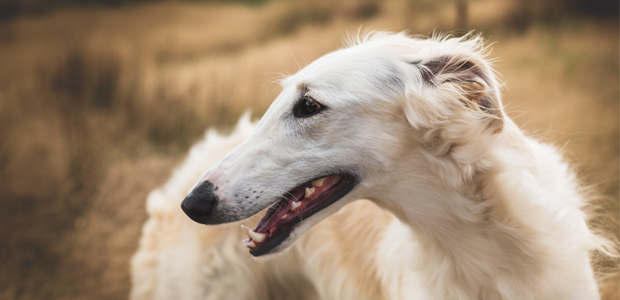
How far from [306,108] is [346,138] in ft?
0.77

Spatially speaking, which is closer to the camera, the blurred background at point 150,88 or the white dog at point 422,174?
the white dog at point 422,174

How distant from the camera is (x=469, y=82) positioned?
209 centimetres

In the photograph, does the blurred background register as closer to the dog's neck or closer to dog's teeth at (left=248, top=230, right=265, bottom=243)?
the dog's neck

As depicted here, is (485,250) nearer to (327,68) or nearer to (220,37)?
(327,68)

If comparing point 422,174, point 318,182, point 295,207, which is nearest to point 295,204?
point 295,207

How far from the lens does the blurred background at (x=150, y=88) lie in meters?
5.02

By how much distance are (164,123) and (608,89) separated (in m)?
5.83

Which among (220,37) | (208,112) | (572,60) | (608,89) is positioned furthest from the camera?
(220,37)

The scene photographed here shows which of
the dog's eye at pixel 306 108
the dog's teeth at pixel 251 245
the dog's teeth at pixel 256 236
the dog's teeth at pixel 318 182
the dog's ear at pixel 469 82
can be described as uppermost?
the dog's eye at pixel 306 108

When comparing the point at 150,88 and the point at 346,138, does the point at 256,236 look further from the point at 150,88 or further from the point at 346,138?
the point at 150,88

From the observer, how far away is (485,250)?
2.15 metres

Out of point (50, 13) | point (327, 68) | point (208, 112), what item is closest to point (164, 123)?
point (208, 112)

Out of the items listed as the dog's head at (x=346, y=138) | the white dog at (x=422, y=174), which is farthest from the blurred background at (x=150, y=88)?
the dog's head at (x=346, y=138)

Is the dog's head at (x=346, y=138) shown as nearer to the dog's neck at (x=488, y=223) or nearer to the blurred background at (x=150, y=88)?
the dog's neck at (x=488, y=223)
